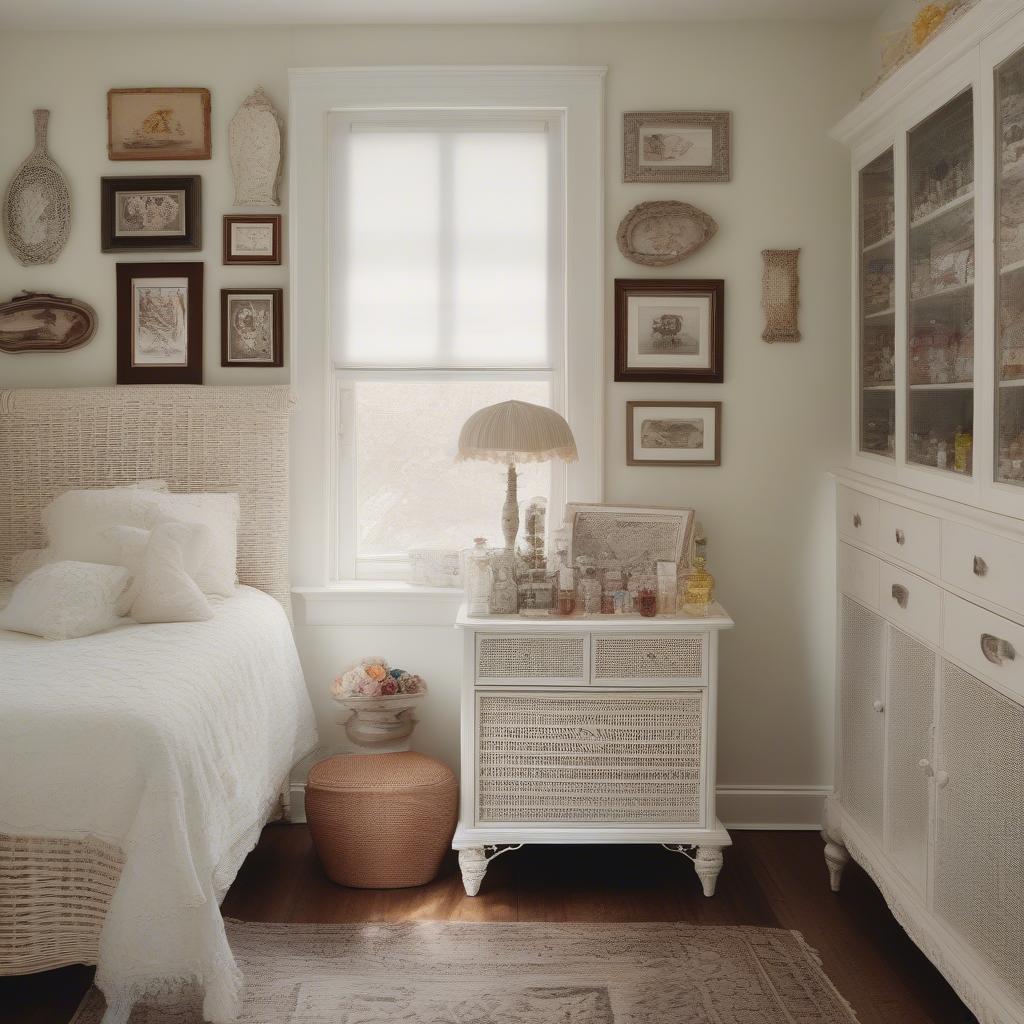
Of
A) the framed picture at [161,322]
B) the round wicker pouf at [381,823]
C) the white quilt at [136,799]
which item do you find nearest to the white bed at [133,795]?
the white quilt at [136,799]

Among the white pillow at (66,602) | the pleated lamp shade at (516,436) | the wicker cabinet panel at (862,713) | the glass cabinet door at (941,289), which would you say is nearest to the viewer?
the glass cabinet door at (941,289)

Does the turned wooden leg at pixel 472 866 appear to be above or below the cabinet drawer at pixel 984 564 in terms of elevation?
below

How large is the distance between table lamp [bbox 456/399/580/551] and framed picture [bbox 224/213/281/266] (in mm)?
980

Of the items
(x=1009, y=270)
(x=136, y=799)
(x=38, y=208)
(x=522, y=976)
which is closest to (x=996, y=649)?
(x=1009, y=270)

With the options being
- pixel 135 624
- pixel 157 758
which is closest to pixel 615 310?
pixel 135 624

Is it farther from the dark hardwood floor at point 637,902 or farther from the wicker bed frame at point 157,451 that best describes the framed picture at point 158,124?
the dark hardwood floor at point 637,902

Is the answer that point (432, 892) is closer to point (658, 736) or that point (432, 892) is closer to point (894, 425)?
point (658, 736)

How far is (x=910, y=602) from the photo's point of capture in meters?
2.66

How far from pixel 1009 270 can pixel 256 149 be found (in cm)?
248

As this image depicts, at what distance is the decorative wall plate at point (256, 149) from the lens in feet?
11.7

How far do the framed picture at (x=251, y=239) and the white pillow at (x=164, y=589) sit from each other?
1.08 meters

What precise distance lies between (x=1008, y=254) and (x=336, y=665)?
2.48m

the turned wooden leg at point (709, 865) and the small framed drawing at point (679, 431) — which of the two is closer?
the turned wooden leg at point (709, 865)

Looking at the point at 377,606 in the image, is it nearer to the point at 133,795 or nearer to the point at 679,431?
the point at 679,431
